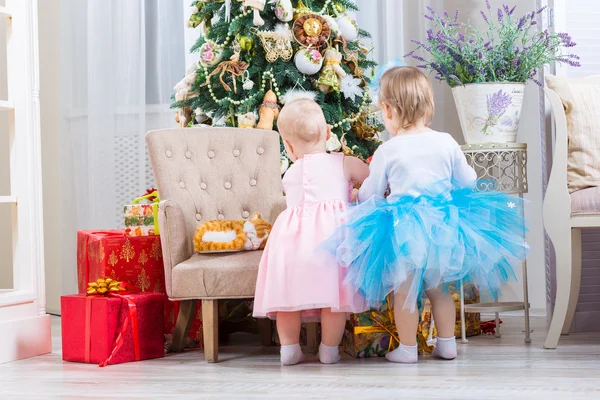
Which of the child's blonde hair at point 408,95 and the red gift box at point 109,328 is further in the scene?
the red gift box at point 109,328

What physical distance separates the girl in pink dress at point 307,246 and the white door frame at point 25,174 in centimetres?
105

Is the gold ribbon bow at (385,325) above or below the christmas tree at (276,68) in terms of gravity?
below

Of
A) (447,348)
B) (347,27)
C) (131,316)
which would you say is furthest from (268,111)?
(447,348)

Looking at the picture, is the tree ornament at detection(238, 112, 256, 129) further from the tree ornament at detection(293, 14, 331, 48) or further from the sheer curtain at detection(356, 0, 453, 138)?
the sheer curtain at detection(356, 0, 453, 138)

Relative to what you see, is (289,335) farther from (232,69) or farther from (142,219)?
(232,69)

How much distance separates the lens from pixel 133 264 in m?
3.17

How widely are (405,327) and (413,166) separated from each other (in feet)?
1.70

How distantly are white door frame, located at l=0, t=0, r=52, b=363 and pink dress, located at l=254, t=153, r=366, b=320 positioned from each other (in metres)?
1.05

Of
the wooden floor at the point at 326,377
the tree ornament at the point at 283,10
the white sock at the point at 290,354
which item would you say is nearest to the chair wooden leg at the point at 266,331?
the wooden floor at the point at 326,377

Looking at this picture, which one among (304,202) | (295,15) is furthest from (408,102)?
(295,15)

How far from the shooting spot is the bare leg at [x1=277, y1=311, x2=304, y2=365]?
107 inches

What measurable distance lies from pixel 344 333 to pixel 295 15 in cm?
142

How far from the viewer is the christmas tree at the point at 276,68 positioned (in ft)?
11.5

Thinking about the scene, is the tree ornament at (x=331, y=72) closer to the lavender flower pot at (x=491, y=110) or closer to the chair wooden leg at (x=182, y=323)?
the lavender flower pot at (x=491, y=110)
